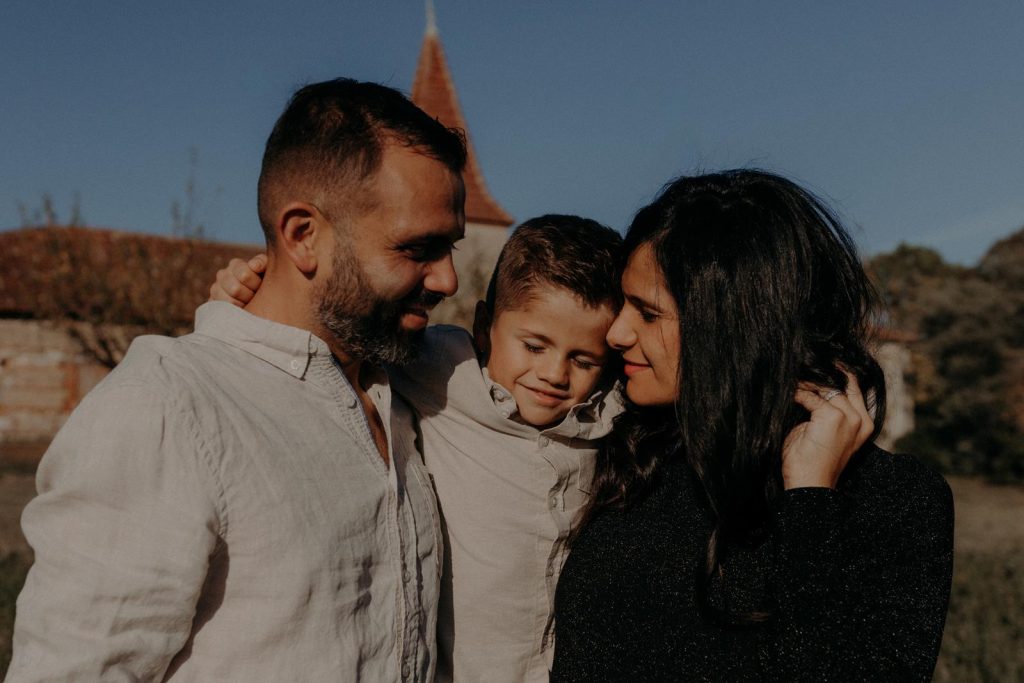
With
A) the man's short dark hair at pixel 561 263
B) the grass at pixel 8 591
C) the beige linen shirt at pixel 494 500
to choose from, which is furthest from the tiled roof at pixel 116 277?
the beige linen shirt at pixel 494 500

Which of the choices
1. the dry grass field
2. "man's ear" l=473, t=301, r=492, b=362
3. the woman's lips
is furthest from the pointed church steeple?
the woman's lips

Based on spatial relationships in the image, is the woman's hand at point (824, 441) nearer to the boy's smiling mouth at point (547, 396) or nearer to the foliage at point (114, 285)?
the boy's smiling mouth at point (547, 396)

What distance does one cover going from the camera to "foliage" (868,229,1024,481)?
24.0 metres

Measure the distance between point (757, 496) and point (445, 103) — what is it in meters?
23.4

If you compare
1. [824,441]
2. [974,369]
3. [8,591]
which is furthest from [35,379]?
[974,369]

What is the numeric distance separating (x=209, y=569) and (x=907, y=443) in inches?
1032

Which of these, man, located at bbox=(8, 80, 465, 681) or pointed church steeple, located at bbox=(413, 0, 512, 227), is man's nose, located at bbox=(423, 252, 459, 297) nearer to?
man, located at bbox=(8, 80, 465, 681)

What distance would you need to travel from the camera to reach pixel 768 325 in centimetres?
206

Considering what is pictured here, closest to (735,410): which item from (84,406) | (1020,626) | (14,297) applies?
(84,406)

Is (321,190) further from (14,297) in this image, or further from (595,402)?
(14,297)

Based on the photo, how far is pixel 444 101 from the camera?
24156 mm

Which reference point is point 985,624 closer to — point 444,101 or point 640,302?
point 640,302

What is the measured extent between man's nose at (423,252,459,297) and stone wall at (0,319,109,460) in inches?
716

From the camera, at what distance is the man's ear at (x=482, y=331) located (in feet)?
9.72
